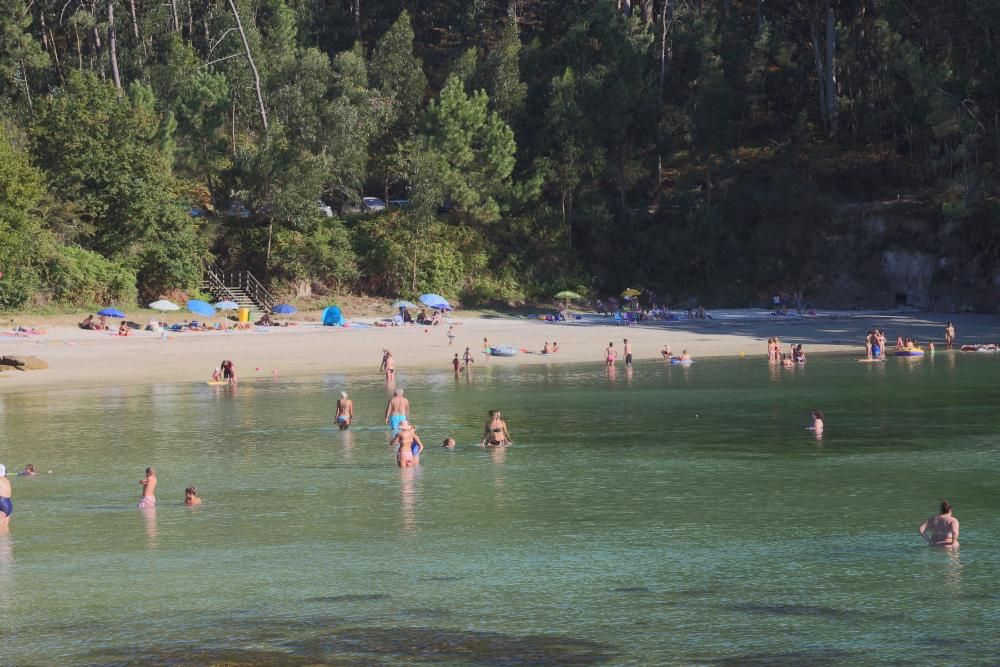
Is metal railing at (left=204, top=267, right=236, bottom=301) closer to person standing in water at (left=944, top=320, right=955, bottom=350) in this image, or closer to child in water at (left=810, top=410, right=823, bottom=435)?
person standing in water at (left=944, top=320, right=955, bottom=350)

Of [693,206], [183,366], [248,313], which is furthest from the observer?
[693,206]

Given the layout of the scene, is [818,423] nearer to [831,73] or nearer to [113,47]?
[831,73]

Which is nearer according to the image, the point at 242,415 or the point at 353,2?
the point at 242,415

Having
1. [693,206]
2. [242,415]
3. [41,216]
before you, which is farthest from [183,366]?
[693,206]

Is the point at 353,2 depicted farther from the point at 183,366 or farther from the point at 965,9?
the point at 183,366

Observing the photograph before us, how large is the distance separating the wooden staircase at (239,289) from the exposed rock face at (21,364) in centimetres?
2246

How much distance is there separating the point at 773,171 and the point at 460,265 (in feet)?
82.6

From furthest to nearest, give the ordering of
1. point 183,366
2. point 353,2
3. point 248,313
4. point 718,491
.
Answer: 1. point 353,2
2. point 248,313
3. point 183,366
4. point 718,491

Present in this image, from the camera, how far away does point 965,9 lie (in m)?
80.2

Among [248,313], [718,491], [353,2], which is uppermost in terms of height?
[353,2]

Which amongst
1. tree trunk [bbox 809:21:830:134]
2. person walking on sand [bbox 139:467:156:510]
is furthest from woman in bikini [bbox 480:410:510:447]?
tree trunk [bbox 809:21:830:134]

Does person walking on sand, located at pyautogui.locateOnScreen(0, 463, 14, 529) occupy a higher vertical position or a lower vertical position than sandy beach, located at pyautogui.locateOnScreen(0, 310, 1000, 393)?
lower

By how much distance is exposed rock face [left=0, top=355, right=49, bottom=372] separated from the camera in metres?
52.1

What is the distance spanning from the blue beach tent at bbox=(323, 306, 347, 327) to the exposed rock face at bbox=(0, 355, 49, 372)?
20829 millimetres
